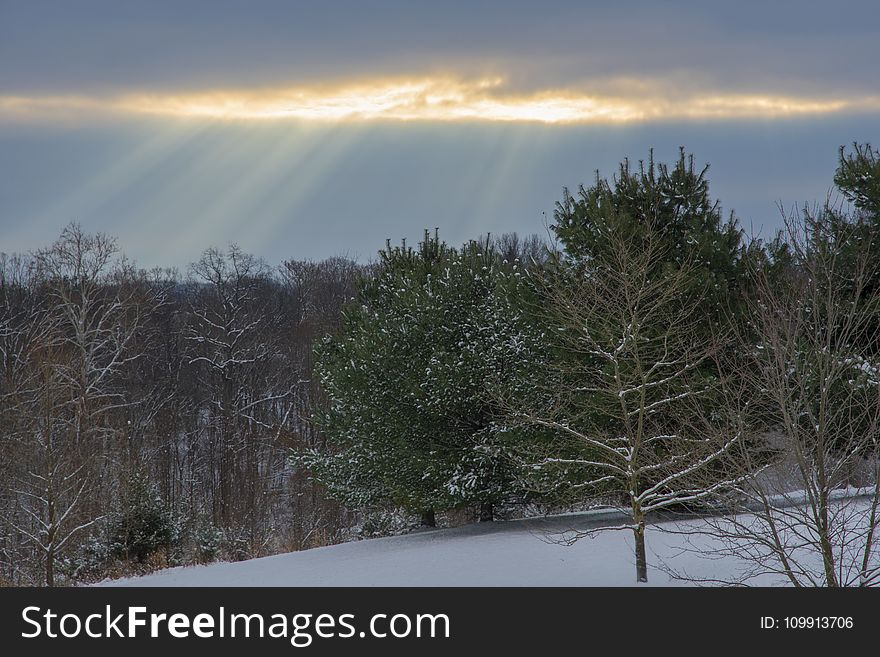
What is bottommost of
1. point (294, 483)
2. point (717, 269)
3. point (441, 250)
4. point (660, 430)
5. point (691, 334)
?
point (294, 483)

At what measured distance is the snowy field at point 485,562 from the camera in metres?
15.9

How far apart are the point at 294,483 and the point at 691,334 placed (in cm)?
3075

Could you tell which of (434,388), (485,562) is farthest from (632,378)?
(434,388)

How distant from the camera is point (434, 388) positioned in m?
21.5

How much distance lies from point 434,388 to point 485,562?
487 centimetres

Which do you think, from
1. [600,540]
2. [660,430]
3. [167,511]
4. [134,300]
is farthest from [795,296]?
[134,300]

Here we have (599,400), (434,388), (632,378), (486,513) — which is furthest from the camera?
(486,513)

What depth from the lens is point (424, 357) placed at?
892 inches

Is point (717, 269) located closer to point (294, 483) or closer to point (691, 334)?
point (691, 334)

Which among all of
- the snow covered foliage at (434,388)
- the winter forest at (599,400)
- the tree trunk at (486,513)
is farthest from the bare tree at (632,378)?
the tree trunk at (486,513)

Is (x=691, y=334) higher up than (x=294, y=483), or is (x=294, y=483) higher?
(x=691, y=334)

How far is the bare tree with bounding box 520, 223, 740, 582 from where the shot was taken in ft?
48.0

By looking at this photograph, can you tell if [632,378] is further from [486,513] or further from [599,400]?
[486,513]

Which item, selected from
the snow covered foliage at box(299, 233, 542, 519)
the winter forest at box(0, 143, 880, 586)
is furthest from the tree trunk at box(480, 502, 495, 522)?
the snow covered foliage at box(299, 233, 542, 519)
